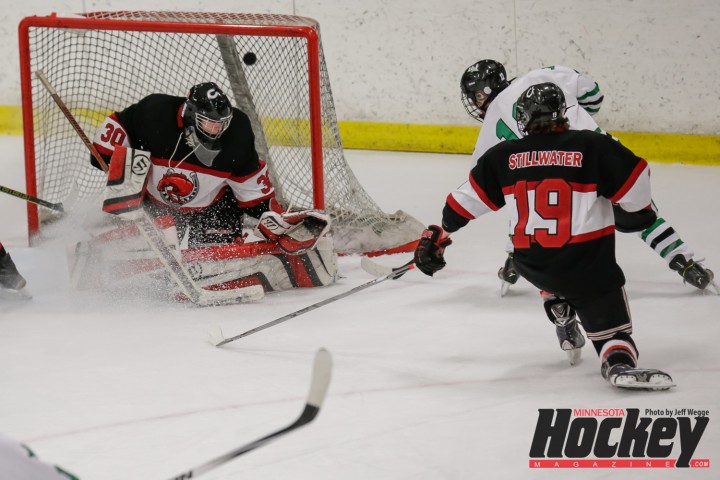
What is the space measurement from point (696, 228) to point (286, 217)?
1855 millimetres

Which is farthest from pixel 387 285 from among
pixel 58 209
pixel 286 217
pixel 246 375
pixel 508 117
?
pixel 58 209

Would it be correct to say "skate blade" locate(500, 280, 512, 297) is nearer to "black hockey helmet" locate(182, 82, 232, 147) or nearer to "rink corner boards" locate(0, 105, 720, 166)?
"black hockey helmet" locate(182, 82, 232, 147)

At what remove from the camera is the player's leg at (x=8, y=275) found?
3652mm

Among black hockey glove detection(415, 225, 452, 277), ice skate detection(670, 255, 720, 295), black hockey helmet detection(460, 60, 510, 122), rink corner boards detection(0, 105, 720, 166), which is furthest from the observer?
rink corner boards detection(0, 105, 720, 166)

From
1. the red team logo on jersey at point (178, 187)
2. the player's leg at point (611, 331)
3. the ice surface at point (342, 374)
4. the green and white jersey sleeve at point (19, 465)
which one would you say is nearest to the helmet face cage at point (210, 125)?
the red team logo on jersey at point (178, 187)

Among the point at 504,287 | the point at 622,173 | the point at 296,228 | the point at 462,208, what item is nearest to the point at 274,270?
the point at 296,228

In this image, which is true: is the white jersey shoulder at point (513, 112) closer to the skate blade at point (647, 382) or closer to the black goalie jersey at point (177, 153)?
the black goalie jersey at point (177, 153)

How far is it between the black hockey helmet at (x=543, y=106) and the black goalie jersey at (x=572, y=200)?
0.04m

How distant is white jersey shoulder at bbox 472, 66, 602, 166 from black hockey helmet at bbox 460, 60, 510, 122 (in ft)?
0.11

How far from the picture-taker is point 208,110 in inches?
141

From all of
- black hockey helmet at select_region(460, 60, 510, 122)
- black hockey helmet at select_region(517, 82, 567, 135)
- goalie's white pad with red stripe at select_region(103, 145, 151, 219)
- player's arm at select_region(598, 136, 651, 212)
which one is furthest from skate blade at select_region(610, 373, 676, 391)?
goalie's white pad with red stripe at select_region(103, 145, 151, 219)

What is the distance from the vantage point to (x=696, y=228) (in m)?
4.50

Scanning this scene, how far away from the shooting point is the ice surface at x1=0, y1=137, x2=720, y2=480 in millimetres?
2377

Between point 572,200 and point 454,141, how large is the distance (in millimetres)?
3546
